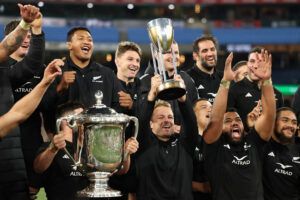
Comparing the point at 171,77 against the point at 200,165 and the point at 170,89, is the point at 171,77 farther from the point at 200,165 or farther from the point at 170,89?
the point at 170,89

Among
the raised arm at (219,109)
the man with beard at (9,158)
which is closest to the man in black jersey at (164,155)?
the raised arm at (219,109)

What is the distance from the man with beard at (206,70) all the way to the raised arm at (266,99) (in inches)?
32.0

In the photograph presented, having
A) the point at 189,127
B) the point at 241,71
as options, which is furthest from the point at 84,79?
the point at 241,71

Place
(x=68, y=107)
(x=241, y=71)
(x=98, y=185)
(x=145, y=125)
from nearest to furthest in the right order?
(x=98, y=185) < (x=68, y=107) < (x=145, y=125) < (x=241, y=71)

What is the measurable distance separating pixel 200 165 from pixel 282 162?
724mm

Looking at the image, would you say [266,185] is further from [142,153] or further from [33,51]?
[33,51]

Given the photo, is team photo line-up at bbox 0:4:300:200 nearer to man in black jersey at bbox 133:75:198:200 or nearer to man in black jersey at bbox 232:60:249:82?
man in black jersey at bbox 133:75:198:200

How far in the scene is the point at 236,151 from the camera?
5133 millimetres

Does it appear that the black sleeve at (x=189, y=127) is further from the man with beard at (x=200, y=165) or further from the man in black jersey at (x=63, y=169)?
the man in black jersey at (x=63, y=169)

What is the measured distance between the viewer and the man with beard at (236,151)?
195 inches

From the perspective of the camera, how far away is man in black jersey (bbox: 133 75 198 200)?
4758mm

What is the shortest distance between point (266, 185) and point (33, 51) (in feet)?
7.63

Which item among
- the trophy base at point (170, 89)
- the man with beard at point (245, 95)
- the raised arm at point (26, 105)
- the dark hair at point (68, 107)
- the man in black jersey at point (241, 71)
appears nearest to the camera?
the raised arm at point (26, 105)

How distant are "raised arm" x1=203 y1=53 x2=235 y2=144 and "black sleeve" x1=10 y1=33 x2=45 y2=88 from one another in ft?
4.25
